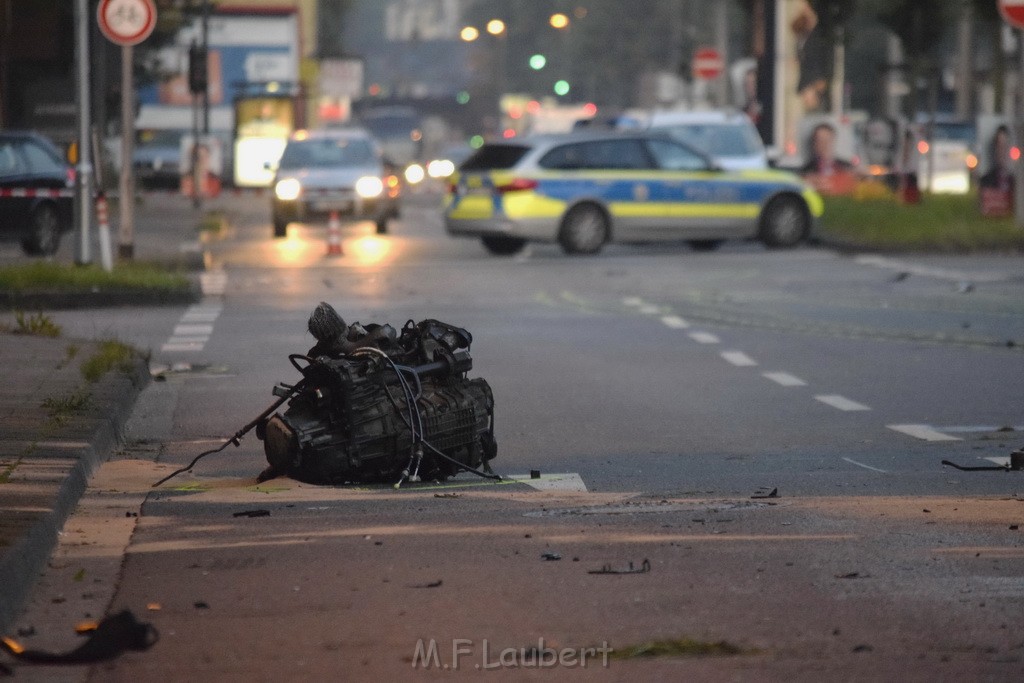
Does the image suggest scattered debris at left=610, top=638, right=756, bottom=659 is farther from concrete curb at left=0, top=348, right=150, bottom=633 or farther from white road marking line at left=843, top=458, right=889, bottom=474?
white road marking line at left=843, top=458, right=889, bottom=474

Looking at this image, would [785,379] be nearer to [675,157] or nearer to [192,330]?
[192,330]

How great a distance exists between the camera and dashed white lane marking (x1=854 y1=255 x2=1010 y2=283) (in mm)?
22812

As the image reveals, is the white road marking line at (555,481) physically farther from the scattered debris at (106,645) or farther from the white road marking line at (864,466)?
the scattered debris at (106,645)

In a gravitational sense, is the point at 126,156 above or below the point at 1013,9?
below

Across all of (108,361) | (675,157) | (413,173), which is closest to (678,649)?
(108,361)

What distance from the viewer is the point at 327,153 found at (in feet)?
113

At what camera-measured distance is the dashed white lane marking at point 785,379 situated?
1378 centimetres

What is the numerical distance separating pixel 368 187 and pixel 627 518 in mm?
25123

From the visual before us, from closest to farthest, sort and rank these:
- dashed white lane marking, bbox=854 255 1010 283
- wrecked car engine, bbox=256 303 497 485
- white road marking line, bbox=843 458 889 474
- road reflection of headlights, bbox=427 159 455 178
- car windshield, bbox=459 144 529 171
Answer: wrecked car engine, bbox=256 303 497 485 → white road marking line, bbox=843 458 889 474 → dashed white lane marking, bbox=854 255 1010 283 → car windshield, bbox=459 144 529 171 → road reflection of headlights, bbox=427 159 455 178

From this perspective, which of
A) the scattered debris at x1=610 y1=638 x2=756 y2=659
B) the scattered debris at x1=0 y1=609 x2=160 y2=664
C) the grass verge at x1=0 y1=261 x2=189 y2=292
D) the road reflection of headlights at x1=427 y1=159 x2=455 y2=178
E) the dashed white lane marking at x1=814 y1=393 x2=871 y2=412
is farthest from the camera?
the road reflection of headlights at x1=427 y1=159 x2=455 y2=178

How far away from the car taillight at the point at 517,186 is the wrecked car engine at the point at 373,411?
60.1ft

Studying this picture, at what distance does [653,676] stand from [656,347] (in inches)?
414

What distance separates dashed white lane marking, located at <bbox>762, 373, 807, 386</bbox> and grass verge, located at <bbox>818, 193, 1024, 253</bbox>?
13429 millimetres

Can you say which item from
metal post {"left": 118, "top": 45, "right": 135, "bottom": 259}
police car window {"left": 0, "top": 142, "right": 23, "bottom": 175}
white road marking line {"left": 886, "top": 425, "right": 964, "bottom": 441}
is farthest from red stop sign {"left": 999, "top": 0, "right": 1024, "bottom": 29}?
white road marking line {"left": 886, "top": 425, "right": 964, "bottom": 441}
